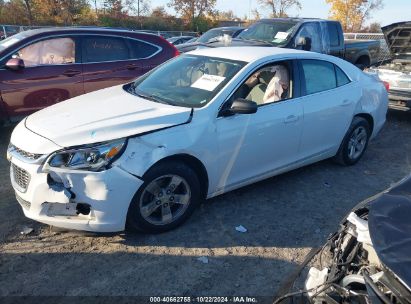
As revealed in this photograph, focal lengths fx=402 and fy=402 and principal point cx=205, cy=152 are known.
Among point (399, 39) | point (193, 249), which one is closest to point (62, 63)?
point (193, 249)

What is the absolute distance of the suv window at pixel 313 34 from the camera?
31.0 ft

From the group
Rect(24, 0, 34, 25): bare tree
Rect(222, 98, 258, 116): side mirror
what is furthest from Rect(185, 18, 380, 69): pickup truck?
Rect(24, 0, 34, 25): bare tree

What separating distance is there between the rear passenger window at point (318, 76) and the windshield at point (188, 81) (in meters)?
0.94

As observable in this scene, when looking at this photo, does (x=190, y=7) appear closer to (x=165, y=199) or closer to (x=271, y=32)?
(x=271, y=32)

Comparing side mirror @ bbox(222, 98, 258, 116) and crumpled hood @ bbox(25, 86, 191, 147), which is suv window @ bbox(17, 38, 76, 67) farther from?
side mirror @ bbox(222, 98, 258, 116)

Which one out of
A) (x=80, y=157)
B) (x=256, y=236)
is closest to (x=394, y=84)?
(x=256, y=236)

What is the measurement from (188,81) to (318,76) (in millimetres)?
1667

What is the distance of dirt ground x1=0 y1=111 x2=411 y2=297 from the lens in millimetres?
3053

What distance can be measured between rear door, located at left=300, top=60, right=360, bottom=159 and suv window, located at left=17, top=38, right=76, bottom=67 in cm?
372

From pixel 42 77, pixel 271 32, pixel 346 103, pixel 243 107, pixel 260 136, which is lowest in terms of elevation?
pixel 260 136

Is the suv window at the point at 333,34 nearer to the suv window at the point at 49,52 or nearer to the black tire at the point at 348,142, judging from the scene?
the black tire at the point at 348,142

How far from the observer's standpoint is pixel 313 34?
9.70 m

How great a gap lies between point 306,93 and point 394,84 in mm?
4558

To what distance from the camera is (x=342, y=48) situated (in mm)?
10453
